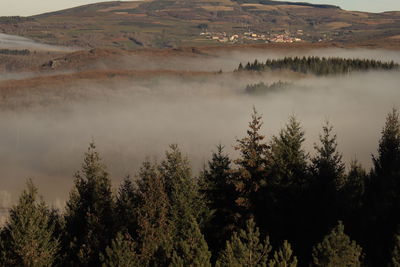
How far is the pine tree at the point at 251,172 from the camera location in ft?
118

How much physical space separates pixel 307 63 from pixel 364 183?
153050 millimetres

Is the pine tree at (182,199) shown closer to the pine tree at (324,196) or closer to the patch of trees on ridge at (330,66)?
the pine tree at (324,196)

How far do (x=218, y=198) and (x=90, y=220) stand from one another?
9.78m

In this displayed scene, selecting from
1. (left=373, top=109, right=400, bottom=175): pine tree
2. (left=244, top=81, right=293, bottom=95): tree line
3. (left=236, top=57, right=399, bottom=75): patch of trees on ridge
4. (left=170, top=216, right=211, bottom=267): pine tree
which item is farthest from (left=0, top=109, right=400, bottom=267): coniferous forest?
(left=236, top=57, right=399, bottom=75): patch of trees on ridge

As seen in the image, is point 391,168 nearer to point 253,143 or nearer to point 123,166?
point 253,143

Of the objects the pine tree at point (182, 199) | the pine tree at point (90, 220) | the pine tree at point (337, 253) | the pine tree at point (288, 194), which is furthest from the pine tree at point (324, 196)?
the pine tree at point (90, 220)

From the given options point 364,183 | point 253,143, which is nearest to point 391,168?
point 364,183

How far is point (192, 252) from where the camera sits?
27.7 metres

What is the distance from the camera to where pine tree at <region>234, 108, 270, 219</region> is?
118 ft

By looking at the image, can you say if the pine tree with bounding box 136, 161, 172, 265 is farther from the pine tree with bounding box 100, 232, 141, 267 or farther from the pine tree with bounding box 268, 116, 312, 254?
the pine tree with bounding box 268, 116, 312, 254

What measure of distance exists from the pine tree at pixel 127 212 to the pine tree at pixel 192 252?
7796 millimetres

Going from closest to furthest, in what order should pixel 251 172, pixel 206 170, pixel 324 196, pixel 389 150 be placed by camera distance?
pixel 251 172, pixel 324 196, pixel 389 150, pixel 206 170

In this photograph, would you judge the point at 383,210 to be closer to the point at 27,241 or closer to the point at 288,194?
the point at 288,194

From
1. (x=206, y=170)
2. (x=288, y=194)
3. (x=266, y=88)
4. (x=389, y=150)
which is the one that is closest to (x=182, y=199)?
(x=206, y=170)
